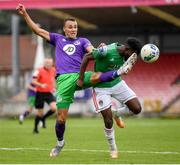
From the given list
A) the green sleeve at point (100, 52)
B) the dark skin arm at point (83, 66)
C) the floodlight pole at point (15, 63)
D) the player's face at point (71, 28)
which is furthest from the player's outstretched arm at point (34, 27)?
the floodlight pole at point (15, 63)

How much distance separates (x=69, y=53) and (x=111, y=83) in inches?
37.8

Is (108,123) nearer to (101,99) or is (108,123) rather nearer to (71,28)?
(101,99)

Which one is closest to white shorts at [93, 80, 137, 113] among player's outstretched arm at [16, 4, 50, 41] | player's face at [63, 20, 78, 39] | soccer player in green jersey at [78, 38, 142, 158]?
→ soccer player in green jersey at [78, 38, 142, 158]

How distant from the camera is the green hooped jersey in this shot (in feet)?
44.5

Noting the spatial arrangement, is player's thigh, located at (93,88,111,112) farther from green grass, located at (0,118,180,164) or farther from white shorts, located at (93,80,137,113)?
green grass, located at (0,118,180,164)

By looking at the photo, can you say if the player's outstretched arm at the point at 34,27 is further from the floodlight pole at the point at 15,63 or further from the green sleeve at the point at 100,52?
the floodlight pole at the point at 15,63

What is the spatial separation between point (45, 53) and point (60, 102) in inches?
1038

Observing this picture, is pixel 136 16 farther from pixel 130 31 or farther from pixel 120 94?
pixel 120 94

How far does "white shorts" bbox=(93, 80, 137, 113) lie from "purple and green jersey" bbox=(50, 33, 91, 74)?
1.98ft

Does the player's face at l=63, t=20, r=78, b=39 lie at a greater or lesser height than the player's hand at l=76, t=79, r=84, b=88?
greater

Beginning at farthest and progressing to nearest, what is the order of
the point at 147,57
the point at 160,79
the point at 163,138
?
the point at 160,79, the point at 163,138, the point at 147,57

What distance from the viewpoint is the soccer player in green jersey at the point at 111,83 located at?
44.6 ft

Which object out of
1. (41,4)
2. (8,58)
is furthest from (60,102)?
(8,58)

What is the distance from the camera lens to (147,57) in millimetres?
13602
